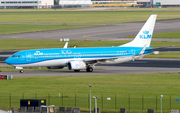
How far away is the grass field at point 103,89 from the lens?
50312 mm

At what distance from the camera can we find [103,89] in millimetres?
59781

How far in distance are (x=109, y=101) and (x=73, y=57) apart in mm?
26732

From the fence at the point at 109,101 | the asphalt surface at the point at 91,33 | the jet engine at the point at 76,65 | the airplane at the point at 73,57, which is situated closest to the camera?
the fence at the point at 109,101

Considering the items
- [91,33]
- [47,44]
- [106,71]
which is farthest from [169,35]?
[106,71]

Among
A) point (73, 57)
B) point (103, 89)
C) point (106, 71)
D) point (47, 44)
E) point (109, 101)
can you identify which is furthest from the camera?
point (47, 44)

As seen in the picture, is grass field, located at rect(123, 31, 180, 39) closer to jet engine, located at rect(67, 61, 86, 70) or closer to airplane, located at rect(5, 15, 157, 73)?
airplane, located at rect(5, 15, 157, 73)

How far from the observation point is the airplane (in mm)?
75375

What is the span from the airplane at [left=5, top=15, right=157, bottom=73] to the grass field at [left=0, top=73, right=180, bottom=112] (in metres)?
5.43

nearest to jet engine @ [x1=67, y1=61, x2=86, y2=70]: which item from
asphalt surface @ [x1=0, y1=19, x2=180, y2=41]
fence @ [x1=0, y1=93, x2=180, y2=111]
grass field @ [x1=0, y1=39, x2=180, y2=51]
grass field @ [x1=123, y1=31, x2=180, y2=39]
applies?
fence @ [x1=0, y1=93, x2=180, y2=111]

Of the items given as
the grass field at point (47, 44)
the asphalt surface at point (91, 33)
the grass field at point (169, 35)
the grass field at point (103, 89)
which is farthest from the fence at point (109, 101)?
the grass field at point (169, 35)

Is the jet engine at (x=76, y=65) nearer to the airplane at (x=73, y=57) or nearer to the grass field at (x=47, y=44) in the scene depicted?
the airplane at (x=73, y=57)

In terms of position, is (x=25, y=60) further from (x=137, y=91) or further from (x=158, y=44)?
(x=158, y=44)

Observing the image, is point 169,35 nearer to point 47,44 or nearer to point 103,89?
point 47,44

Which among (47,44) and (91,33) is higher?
(91,33)
